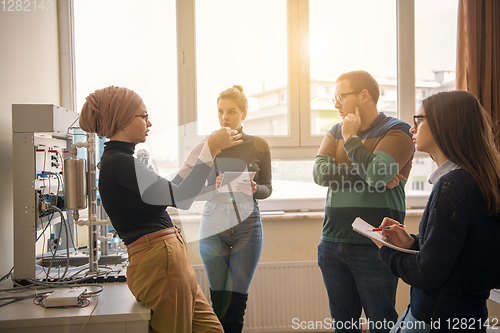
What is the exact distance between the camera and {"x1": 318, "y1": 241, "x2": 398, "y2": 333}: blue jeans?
52.4 inches

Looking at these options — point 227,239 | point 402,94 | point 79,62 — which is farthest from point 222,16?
point 227,239

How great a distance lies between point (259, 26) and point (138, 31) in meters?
0.90

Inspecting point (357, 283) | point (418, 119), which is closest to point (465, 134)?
point (418, 119)

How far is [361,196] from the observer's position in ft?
4.68

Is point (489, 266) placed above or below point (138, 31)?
below

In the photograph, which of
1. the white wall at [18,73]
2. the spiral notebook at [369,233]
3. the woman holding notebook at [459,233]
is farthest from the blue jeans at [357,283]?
the white wall at [18,73]

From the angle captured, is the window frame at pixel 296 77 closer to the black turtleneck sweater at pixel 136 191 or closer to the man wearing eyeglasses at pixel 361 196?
Answer: the man wearing eyeglasses at pixel 361 196

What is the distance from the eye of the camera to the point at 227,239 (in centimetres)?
165

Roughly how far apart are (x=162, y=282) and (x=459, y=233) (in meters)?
0.90

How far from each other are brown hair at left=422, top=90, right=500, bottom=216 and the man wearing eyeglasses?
344 mm

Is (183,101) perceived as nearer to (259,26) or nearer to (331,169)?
(259,26)

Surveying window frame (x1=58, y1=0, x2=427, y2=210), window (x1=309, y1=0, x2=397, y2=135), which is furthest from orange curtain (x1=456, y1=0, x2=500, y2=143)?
window (x1=309, y1=0, x2=397, y2=135)

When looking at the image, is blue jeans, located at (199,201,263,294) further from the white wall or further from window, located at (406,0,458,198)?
window, located at (406,0,458,198)

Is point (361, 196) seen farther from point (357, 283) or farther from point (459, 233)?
point (459, 233)
